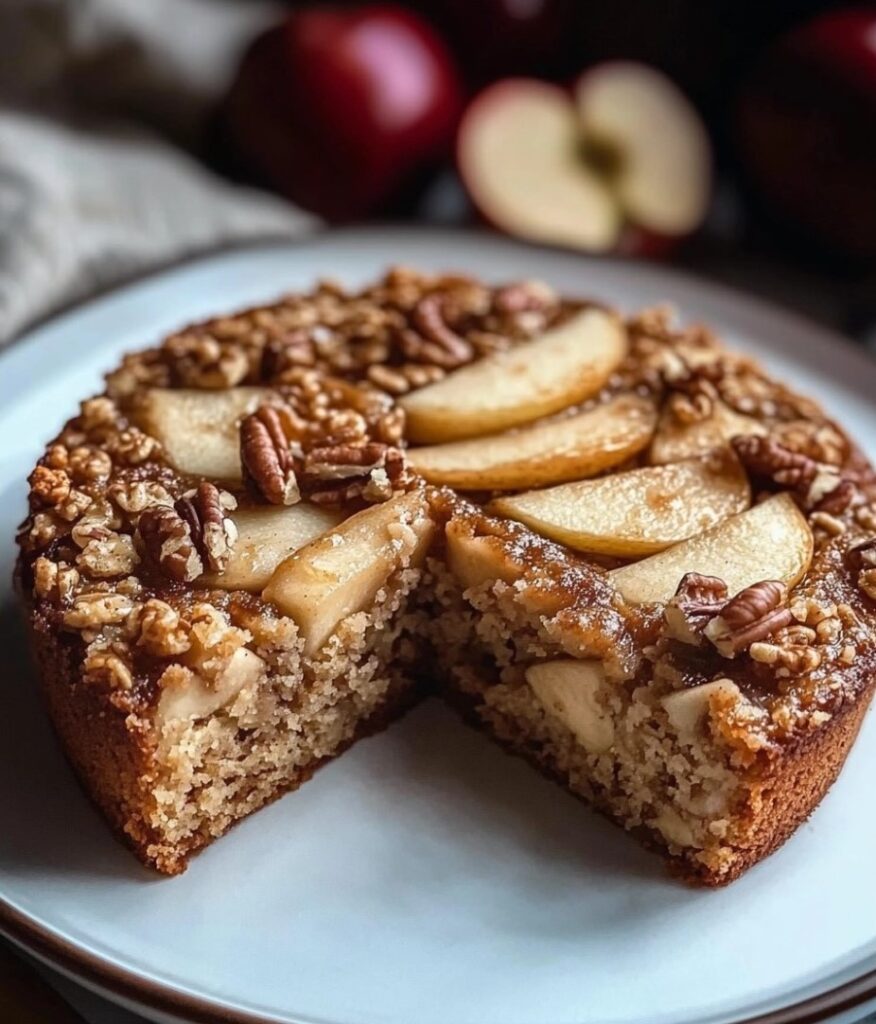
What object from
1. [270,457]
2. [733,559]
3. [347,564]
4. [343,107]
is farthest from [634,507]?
[343,107]

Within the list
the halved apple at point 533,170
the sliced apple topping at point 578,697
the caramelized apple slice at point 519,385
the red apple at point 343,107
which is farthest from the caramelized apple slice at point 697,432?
the red apple at point 343,107

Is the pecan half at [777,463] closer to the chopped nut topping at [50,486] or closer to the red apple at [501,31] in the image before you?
the chopped nut topping at [50,486]

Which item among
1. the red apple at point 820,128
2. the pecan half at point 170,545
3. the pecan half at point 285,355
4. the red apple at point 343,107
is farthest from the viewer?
the red apple at point 343,107

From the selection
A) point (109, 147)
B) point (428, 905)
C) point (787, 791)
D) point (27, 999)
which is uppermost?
point (787, 791)

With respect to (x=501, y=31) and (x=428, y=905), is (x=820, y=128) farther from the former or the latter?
(x=428, y=905)

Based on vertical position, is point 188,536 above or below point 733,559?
below

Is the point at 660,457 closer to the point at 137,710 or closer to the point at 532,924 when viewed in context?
the point at 532,924

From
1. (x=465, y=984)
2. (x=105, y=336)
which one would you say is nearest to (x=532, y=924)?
(x=465, y=984)
